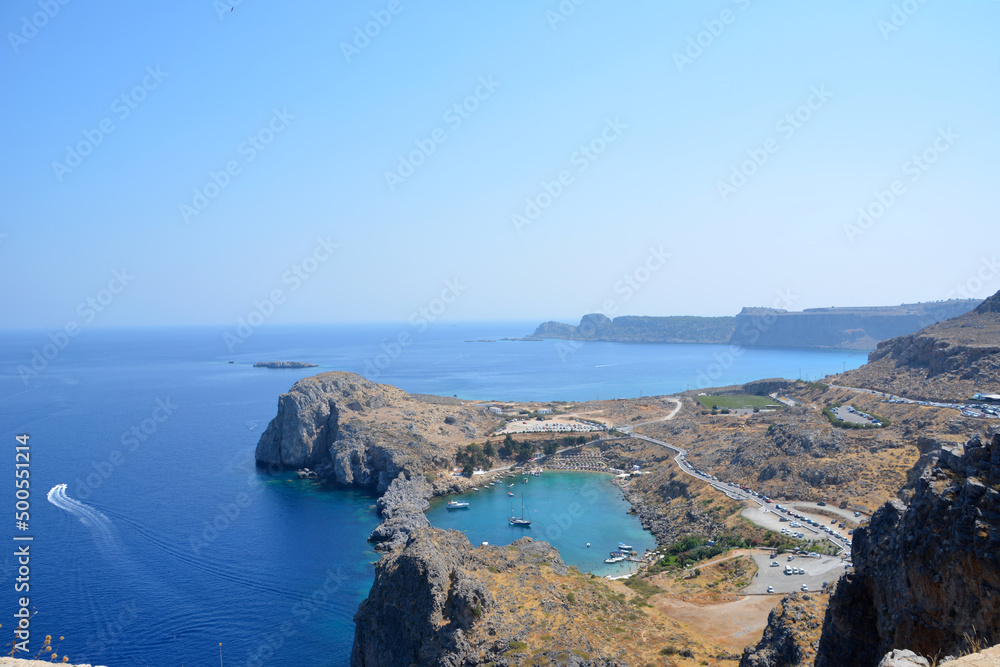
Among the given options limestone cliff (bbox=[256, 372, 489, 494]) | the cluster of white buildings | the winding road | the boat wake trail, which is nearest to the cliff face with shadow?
the winding road

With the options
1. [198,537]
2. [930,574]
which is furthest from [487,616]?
[198,537]

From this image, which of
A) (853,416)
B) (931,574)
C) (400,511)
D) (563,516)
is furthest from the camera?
(853,416)

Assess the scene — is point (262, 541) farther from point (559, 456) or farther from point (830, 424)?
point (830, 424)

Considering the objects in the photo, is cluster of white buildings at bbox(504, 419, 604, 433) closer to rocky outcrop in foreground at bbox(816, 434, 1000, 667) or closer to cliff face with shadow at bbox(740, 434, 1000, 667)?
cliff face with shadow at bbox(740, 434, 1000, 667)

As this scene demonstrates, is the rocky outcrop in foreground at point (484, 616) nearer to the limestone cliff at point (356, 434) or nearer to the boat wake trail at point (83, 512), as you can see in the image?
the boat wake trail at point (83, 512)

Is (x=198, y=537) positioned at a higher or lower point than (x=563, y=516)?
higher

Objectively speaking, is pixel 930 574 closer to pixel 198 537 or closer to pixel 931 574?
pixel 931 574

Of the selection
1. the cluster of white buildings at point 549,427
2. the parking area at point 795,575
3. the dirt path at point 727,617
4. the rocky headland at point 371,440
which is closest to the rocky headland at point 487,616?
the dirt path at point 727,617
